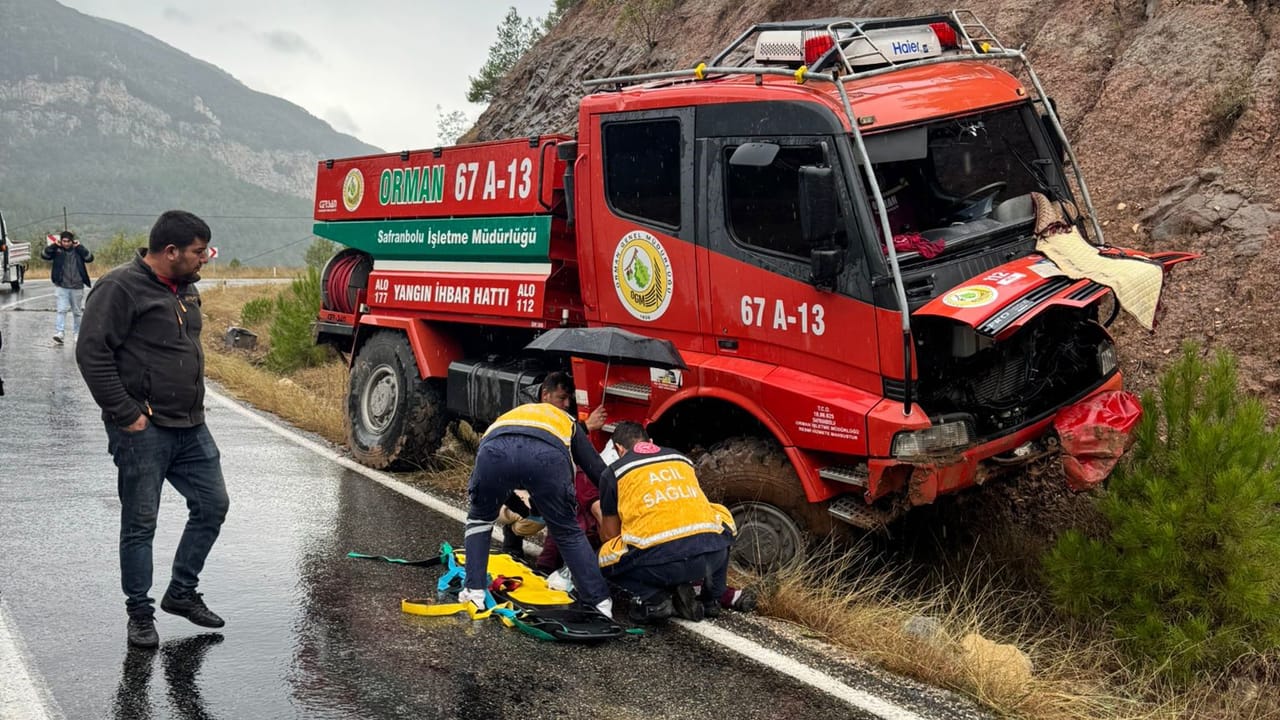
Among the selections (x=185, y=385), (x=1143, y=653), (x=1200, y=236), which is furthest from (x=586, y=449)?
(x=1200, y=236)

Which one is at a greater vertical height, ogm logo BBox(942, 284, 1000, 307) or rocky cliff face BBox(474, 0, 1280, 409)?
rocky cliff face BBox(474, 0, 1280, 409)

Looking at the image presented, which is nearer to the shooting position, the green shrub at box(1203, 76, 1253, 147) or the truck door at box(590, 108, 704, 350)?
the truck door at box(590, 108, 704, 350)

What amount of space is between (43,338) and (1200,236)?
16558 mm

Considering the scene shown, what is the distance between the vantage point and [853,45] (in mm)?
6688

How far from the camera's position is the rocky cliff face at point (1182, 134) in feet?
29.1

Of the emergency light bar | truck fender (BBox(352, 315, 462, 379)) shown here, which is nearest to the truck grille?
the emergency light bar

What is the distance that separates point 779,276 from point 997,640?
2162mm

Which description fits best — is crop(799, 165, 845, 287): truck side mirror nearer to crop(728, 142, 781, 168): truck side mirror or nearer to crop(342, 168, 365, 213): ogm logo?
crop(728, 142, 781, 168): truck side mirror

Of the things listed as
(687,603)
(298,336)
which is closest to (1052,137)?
(687,603)

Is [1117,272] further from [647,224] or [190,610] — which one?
[190,610]

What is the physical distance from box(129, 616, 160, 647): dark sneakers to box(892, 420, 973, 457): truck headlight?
11.5 ft

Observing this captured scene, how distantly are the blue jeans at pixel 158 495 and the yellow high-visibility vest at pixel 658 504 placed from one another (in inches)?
74.6

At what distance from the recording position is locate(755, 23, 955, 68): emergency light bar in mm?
6508

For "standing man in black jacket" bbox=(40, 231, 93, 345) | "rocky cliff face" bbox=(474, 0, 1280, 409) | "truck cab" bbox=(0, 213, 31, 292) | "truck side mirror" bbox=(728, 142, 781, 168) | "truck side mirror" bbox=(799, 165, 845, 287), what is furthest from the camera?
"truck cab" bbox=(0, 213, 31, 292)
